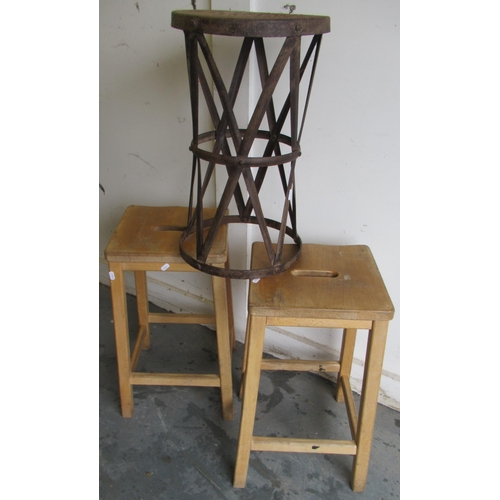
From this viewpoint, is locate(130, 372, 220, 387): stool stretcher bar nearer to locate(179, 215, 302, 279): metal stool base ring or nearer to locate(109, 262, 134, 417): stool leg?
locate(109, 262, 134, 417): stool leg

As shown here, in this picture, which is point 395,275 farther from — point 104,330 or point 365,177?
point 104,330

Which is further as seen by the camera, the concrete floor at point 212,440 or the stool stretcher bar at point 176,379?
the stool stretcher bar at point 176,379

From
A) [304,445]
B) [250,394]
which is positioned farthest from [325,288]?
[304,445]

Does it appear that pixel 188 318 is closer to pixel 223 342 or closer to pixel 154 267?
pixel 223 342

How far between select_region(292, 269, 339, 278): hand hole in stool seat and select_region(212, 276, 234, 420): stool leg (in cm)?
26

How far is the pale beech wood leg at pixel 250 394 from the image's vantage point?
5.02ft

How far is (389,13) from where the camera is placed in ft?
5.12

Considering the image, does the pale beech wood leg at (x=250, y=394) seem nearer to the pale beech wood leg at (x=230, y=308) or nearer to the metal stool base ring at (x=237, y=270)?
the metal stool base ring at (x=237, y=270)

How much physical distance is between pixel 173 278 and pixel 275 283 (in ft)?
3.42

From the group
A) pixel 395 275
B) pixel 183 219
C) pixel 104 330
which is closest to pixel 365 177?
pixel 395 275

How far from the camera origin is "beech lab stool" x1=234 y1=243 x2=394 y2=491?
4.92 feet

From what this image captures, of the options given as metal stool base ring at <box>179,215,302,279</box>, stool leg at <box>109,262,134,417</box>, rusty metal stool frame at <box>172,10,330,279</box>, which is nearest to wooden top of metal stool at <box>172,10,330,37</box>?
rusty metal stool frame at <box>172,10,330,279</box>

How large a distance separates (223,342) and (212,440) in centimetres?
36

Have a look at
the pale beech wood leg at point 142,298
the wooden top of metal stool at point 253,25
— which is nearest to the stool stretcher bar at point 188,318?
the pale beech wood leg at point 142,298
